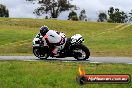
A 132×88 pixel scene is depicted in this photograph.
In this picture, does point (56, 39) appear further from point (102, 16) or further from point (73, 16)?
point (102, 16)

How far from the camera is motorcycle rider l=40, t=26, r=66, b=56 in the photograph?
1942 centimetres

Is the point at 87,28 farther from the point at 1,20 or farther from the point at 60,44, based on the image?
the point at 60,44

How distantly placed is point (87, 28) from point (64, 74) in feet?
175

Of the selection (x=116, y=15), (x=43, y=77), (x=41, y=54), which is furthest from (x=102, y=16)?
Answer: (x=43, y=77)

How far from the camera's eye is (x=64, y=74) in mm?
12594

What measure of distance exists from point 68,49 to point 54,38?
0.80 metres

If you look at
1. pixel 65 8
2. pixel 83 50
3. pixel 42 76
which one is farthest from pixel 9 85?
pixel 65 8

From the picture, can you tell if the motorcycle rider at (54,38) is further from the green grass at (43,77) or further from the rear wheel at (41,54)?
the green grass at (43,77)

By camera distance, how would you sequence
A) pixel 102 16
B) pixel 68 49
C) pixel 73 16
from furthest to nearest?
pixel 102 16 < pixel 73 16 < pixel 68 49

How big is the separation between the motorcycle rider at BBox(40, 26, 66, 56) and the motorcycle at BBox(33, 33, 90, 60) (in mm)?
141

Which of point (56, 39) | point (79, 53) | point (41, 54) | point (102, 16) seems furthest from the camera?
point (102, 16)

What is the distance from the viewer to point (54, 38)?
1948 cm

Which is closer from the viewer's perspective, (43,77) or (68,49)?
(43,77)

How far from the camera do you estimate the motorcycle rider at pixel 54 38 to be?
19.4m
